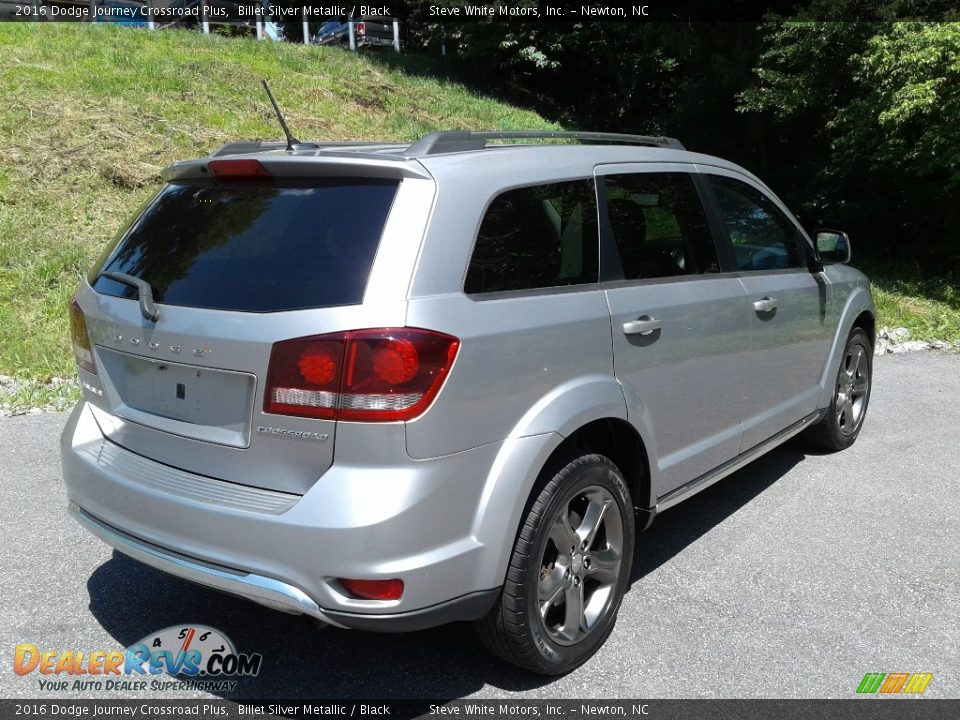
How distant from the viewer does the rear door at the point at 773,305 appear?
412cm

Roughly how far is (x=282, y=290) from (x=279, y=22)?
3005cm

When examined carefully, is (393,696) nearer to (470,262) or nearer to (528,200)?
(470,262)

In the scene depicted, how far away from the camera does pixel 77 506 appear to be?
3.06 m

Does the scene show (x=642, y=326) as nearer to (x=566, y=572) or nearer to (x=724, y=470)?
(x=566, y=572)

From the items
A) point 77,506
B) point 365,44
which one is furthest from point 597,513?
point 365,44

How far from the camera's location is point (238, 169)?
2920 millimetres

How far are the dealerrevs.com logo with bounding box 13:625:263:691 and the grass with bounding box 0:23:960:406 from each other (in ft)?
11.5

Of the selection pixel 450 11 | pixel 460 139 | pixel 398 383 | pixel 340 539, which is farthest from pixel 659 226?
pixel 450 11

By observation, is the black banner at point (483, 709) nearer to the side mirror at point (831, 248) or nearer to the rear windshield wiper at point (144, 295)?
the rear windshield wiper at point (144, 295)

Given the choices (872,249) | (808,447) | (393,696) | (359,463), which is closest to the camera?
(359,463)

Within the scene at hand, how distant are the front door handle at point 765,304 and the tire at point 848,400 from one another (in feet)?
3.99

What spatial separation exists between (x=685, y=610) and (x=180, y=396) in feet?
7.01

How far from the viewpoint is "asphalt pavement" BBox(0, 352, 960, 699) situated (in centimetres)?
299

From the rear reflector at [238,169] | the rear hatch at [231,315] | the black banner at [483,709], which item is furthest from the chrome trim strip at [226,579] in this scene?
the rear reflector at [238,169]
